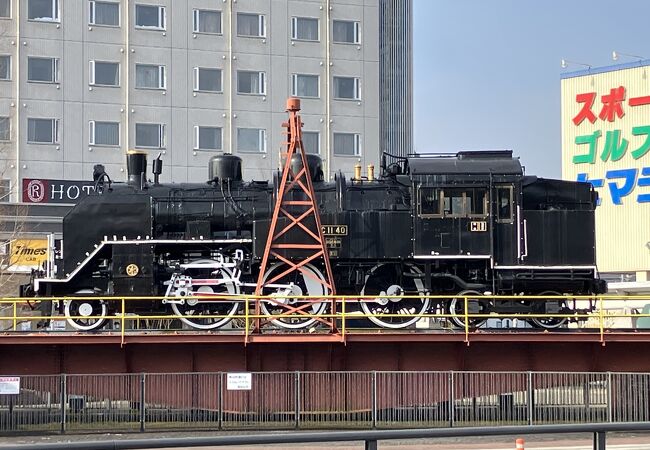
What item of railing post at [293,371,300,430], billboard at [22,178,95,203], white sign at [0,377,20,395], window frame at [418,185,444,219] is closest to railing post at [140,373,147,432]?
white sign at [0,377,20,395]

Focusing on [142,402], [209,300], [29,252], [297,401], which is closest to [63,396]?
[142,402]

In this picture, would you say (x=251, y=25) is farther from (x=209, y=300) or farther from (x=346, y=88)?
(x=209, y=300)

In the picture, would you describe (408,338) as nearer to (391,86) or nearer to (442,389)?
(442,389)

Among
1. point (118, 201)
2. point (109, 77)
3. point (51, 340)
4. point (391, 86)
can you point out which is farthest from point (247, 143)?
point (391, 86)

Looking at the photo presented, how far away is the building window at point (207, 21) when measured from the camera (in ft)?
181

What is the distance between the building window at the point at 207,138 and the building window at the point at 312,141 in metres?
4.94

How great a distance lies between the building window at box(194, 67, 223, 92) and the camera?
54.6 meters

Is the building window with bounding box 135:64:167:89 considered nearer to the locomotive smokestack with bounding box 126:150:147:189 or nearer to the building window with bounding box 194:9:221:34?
the building window with bounding box 194:9:221:34

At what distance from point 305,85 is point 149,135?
928 cm

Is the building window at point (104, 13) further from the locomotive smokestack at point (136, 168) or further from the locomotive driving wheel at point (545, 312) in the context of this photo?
the locomotive driving wheel at point (545, 312)

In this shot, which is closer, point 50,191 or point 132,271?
point 132,271

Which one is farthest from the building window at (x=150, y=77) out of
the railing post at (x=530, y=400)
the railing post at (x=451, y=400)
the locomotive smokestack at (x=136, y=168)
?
the railing post at (x=530, y=400)

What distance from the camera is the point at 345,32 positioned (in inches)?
2292

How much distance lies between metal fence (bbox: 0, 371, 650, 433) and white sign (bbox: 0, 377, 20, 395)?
12.5 inches
